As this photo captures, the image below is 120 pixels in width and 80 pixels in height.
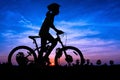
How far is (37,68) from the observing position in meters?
11.7

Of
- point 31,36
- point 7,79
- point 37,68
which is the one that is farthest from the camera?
point 31,36

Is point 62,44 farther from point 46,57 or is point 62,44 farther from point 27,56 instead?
point 27,56

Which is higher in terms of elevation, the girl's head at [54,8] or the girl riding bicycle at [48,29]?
the girl's head at [54,8]

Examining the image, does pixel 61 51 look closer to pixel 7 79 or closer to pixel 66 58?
pixel 66 58

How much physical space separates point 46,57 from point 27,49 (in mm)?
1517

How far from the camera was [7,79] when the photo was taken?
851cm

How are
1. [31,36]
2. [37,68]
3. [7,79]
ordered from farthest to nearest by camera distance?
[31,36]
[37,68]
[7,79]

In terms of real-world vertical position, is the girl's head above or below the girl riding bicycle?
above

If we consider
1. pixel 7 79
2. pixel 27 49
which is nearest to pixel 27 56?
pixel 27 49

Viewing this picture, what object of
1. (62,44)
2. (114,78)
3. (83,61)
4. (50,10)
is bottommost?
(114,78)

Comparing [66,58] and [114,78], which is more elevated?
[66,58]

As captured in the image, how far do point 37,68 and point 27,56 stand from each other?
155cm

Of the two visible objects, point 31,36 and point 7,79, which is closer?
point 7,79

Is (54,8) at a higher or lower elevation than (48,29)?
higher
